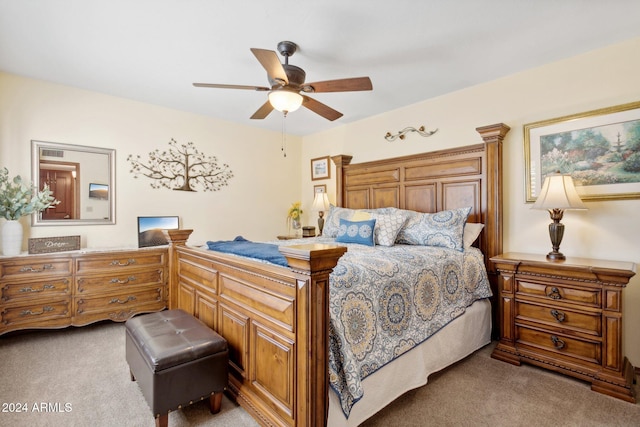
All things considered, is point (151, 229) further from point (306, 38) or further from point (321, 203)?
point (306, 38)

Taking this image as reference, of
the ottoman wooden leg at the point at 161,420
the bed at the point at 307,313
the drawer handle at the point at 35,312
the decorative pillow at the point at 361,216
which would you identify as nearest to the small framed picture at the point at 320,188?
the decorative pillow at the point at 361,216

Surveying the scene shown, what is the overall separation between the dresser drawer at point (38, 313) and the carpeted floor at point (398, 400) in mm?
314

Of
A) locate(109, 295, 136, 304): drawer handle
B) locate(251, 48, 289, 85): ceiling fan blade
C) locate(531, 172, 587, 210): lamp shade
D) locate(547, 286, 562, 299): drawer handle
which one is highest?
locate(251, 48, 289, 85): ceiling fan blade

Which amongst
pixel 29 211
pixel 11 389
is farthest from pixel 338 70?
pixel 11 389

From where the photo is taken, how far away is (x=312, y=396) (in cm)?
135

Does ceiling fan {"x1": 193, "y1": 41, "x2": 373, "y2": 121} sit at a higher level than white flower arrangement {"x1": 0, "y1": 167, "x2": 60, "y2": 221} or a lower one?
higher

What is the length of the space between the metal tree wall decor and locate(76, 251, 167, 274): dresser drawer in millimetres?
945

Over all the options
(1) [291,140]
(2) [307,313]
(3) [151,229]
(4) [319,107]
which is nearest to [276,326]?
(2) [307,313]

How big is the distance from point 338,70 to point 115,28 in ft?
5.81

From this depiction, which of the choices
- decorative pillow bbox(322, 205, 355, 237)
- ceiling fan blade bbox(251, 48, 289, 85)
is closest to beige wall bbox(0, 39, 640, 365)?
decorative pillow bbox(322, 205, 355, 237)

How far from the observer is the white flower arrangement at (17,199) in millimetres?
2799

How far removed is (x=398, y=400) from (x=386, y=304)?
2.21ft

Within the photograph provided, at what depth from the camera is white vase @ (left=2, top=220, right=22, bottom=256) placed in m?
2.83

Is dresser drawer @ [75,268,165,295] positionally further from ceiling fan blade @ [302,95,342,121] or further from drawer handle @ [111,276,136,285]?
ceiling fan blade @ [302,95,342,121]
